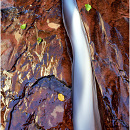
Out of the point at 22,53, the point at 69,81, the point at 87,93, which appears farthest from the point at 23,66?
the point at 87,93

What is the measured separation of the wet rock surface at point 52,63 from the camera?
780mm

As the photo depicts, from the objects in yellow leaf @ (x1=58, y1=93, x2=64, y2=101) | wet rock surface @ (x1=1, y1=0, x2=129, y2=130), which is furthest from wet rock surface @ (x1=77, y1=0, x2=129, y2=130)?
yellow leaf @ (x1=58, y1=93, x2=64, y2=101)

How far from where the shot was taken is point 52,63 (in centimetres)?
92

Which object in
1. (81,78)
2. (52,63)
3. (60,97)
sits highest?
(52,63)

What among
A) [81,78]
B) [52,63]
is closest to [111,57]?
[81,78]

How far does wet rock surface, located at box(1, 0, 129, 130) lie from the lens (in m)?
0.78

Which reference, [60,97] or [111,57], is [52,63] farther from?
[111,57]

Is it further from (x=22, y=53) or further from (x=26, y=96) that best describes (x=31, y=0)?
(x=26, y=96)

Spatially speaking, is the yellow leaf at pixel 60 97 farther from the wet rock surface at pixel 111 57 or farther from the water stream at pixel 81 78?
the wet rock surface at pixel 111 57

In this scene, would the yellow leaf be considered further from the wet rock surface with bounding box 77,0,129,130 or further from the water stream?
the wet rock surface with bounding box 77,0,129,130

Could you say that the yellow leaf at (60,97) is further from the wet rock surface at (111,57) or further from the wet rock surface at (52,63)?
the wet rock surface at (111,57)

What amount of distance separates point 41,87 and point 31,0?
75 centimetres

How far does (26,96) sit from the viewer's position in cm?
85

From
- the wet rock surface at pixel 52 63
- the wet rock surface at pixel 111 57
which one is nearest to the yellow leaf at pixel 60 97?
the wet rock surface at pixel 52 63
